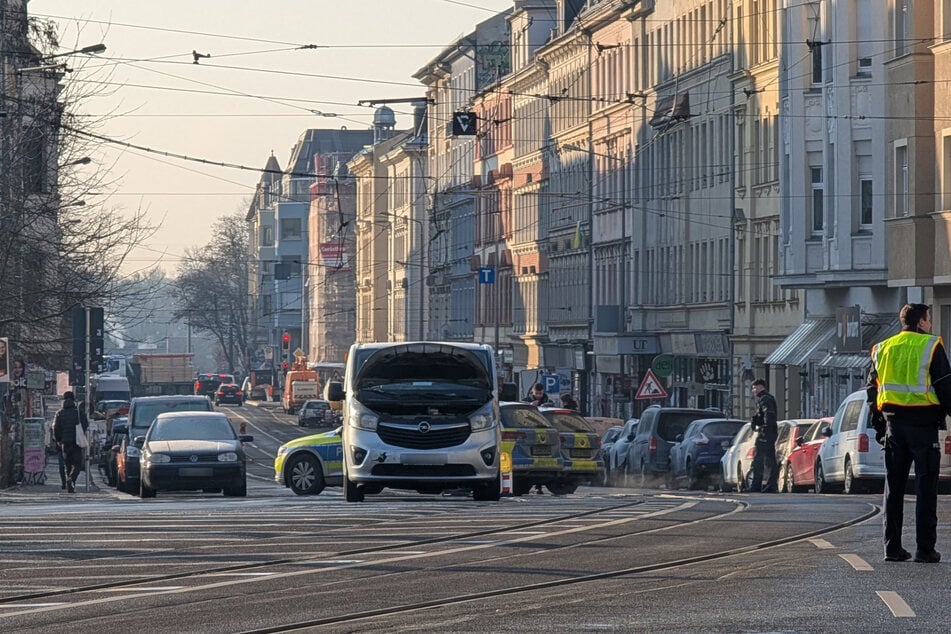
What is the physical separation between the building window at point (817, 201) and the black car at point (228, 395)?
88861 mm

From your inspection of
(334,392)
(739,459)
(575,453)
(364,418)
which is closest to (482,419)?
(364,418)

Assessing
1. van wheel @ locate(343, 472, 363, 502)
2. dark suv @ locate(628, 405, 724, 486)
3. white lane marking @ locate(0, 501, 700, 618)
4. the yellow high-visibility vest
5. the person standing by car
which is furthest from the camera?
dark suv @ locate(628, 405, 724, 486)

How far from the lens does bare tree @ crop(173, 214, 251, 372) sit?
548ft

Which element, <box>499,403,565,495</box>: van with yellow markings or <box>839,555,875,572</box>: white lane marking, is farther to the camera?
<box>499,403,565,495</box>: van with yellow markings

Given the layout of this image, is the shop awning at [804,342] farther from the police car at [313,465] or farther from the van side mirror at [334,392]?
the van side mirror at [334,392]

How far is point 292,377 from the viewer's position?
125 m

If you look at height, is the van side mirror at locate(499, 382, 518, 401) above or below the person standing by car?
above

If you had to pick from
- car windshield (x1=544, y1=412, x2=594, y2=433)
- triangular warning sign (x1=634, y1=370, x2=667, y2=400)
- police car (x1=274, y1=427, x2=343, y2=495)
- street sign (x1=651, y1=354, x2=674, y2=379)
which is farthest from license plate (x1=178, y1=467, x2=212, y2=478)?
street sign (x1=651, y1=354, x2=674, y2=379)

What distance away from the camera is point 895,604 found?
470 inches

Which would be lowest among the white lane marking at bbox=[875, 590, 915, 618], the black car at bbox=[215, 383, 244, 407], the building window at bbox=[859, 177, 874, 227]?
the black car at bbox=[215, 383, 244, 407]

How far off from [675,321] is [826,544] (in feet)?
182

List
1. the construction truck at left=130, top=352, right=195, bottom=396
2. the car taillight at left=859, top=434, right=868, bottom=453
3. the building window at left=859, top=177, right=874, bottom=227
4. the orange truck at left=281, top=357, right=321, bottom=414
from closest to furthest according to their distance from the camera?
the car taillight at left=859, top=434, right=868, bottom=453 < the building window at left=859, top=177, right=874, bottom=227 < the orange truck at left=281, top=357, right=321, bottom=414 < the construction truck at left=130, top=352, right=195, bottom=396

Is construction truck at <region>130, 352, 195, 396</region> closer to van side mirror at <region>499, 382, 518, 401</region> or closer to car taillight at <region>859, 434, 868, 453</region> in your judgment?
van side mirror at <region>499, 382, 518, 401</region>

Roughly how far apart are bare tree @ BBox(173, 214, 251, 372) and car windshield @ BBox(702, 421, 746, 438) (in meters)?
125
